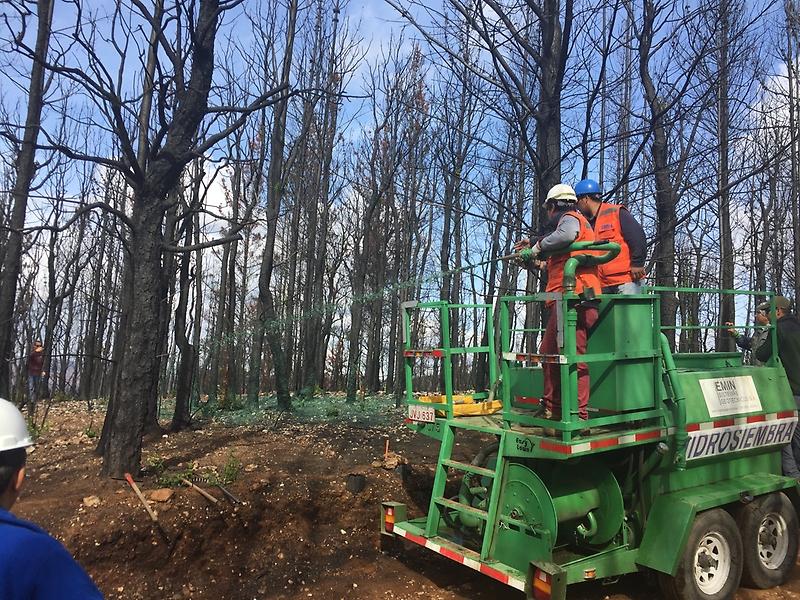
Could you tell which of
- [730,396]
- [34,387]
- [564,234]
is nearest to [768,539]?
[730,396]

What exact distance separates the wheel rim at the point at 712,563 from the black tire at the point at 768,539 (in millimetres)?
363

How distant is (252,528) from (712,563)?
178 inches

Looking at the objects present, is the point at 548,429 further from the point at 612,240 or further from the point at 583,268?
the point at 612,240

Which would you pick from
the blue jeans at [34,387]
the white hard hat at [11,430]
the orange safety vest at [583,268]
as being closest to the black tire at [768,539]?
the orange safety vest at [583,268]

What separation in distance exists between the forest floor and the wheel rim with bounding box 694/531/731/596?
42cm

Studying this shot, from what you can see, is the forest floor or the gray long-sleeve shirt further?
the forest floor

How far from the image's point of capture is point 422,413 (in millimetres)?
5863

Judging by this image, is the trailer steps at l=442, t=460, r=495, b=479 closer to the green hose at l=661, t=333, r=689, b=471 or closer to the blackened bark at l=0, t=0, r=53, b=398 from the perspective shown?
the green hose at l=661, t=333, r=689, b=471

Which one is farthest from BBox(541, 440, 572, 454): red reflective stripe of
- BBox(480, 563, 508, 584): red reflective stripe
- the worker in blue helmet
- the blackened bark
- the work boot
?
the blackened bark

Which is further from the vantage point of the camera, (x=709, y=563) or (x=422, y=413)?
(x=422, y=413)

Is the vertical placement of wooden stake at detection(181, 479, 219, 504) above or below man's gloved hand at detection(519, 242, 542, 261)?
below

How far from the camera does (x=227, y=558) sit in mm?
5984

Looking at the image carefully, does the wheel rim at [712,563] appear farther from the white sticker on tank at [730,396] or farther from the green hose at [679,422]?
the white sticker on tank at [730,396]

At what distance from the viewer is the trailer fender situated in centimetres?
466
